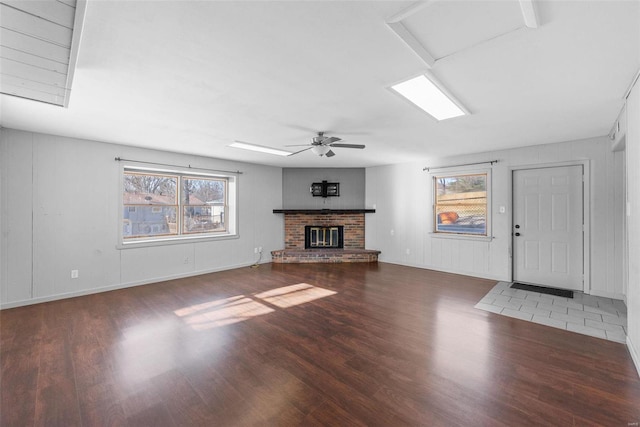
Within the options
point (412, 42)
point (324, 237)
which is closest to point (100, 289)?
point (324, 237)

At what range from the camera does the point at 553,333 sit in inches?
114

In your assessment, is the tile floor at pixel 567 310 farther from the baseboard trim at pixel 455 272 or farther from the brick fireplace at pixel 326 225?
the brick fireplace at pixel 326 225

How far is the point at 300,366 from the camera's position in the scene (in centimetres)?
229

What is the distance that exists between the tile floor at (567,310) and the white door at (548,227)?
45 cm

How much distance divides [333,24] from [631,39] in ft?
6.38

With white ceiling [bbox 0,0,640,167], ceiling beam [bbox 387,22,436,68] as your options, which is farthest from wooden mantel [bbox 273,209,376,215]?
ceiling beam [bbox 387,22,436,68]

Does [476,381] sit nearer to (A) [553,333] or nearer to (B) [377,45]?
(A) [553,333]

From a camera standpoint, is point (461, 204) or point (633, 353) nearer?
point (633, 353)

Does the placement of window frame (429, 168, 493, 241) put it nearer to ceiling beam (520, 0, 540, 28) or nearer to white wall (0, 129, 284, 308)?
ceiling beam (520, 0, 540, 28)

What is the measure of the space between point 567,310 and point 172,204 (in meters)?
6.70

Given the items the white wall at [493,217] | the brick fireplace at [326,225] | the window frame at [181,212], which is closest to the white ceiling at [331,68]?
the white wall at [493,217]

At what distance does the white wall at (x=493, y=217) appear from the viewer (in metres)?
4.05

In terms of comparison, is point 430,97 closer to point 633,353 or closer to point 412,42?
point 412,42

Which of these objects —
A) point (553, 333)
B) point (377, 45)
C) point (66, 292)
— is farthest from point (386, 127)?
point (66, 292)
